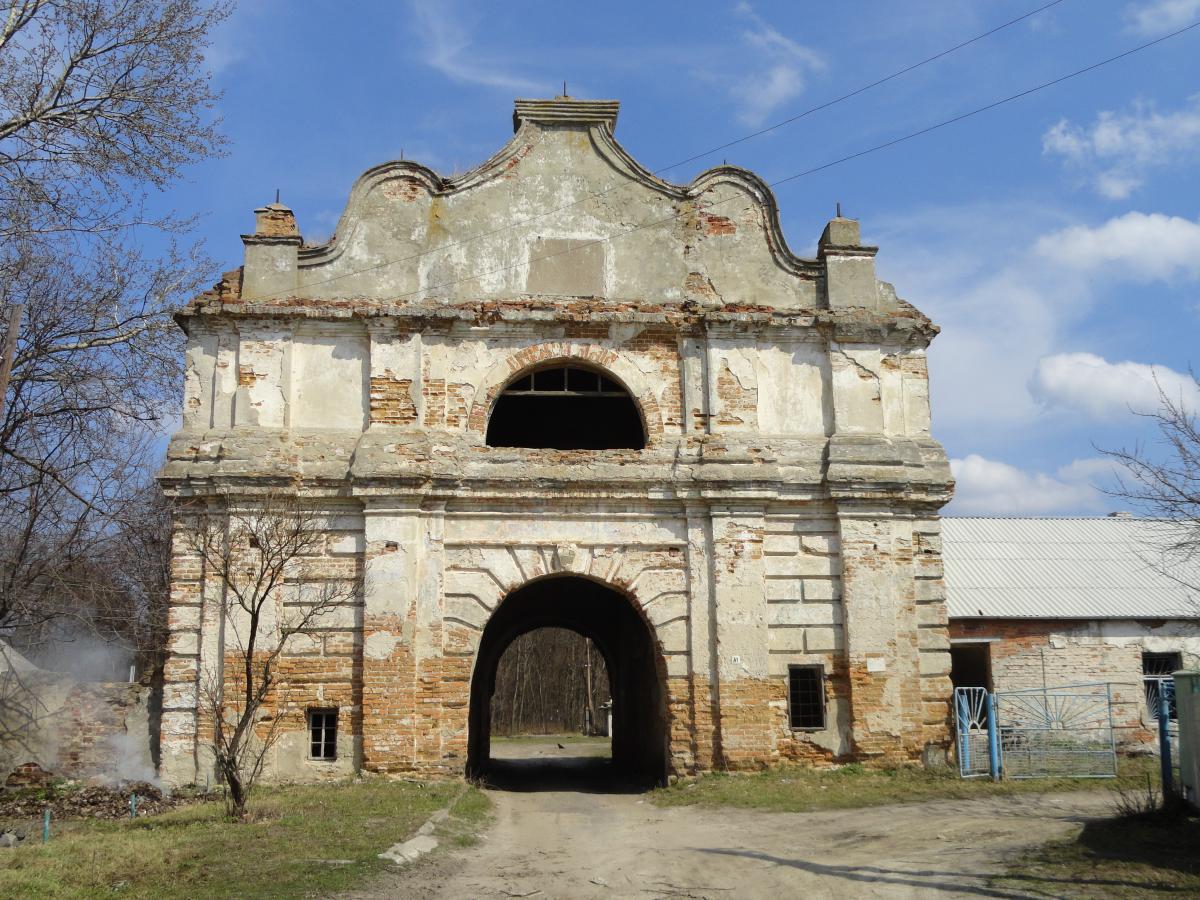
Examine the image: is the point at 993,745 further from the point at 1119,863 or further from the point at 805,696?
the point at 1119,863

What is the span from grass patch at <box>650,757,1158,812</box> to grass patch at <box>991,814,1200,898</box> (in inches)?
115

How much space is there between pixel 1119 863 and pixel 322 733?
8.77 meters

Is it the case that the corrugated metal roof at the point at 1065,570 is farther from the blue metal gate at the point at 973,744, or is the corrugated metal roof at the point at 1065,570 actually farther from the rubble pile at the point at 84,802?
the rubble pile at the point at 84,802

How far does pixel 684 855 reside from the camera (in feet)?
32.1

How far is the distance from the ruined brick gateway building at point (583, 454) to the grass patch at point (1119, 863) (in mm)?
4392

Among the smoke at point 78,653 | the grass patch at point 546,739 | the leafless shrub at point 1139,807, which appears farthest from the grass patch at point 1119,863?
the grass patch at point 546,739

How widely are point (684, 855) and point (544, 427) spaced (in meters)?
10.6

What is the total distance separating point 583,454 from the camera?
46.5ft

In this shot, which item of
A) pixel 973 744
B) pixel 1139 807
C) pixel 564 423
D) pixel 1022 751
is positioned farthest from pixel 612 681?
pixel 1139 807

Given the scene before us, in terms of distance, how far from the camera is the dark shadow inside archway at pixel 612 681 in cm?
1686

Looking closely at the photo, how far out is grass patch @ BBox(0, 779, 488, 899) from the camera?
26.0 feet

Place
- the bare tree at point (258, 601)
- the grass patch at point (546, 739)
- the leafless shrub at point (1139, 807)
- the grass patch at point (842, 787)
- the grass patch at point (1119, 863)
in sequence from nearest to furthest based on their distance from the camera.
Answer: the grass patch at point (1119, 863)
the leafless shrub at point (1139, 807)
the grass patch at point (842, 787)
the bare tree at point (258, 601)
the grass patch at point (546, 739)

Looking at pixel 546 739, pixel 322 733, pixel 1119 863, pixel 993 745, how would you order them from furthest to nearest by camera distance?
pixel 546 739, pixel 993 745, pixel 322 733, pixel 1119 863

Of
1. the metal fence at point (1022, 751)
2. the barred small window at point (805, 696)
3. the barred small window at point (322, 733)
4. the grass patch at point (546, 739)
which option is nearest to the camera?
the barred small window at point (322, 733)
